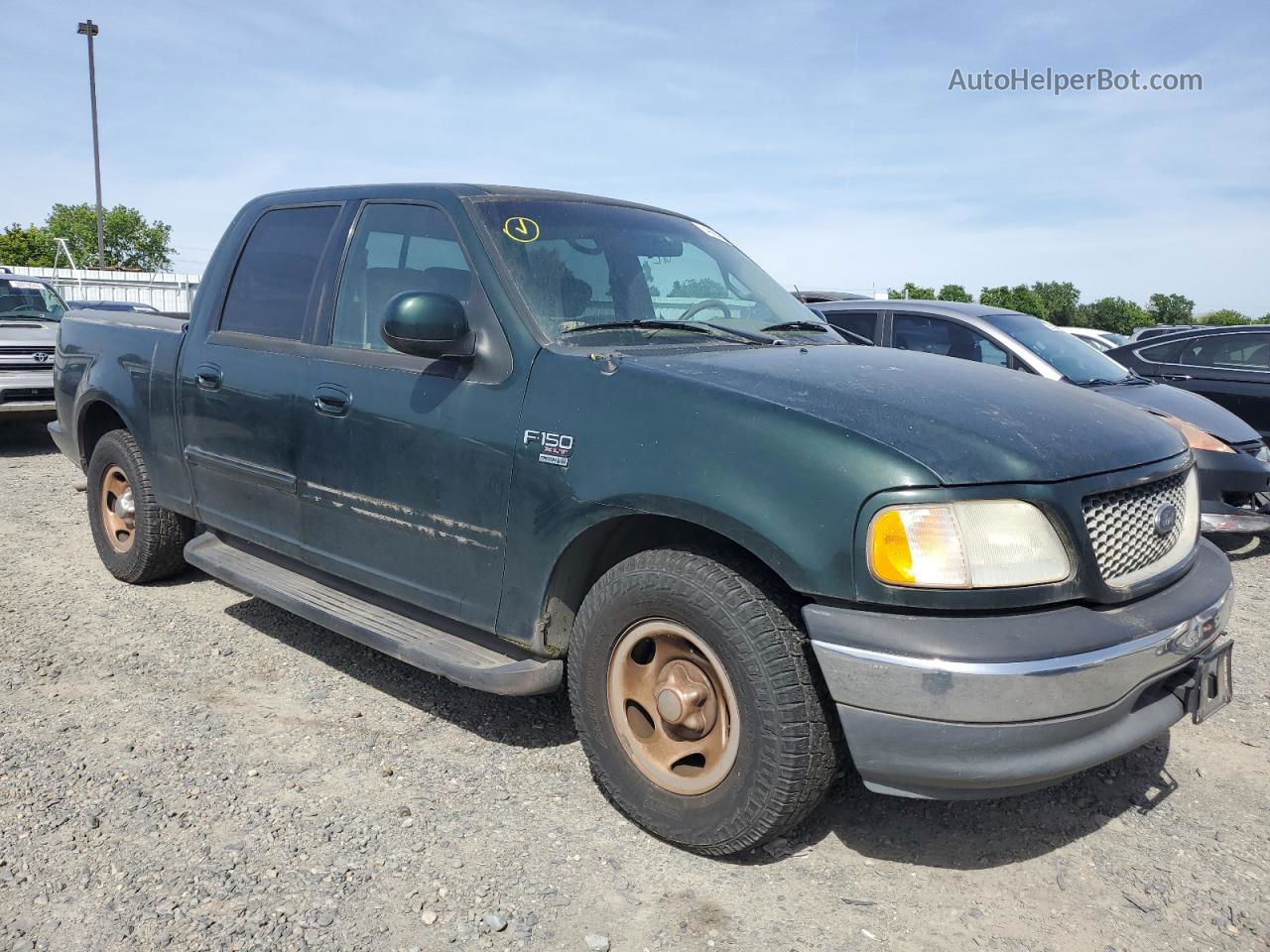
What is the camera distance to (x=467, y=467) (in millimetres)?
3107

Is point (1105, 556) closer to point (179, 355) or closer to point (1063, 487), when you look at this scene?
point (1063, 487)

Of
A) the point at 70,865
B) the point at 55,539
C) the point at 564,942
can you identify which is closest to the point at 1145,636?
the point at 564,942

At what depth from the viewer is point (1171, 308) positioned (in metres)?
42.2

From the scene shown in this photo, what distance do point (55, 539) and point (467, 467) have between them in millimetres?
4340

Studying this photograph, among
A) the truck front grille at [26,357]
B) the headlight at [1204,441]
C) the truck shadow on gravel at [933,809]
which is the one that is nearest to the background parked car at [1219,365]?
the headlight at [1204,441]

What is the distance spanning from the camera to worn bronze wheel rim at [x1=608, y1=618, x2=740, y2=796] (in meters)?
2.65

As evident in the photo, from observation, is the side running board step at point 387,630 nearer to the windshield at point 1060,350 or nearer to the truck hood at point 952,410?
the truck hood at point 952,410

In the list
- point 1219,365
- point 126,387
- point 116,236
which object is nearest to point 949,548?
point 126,387

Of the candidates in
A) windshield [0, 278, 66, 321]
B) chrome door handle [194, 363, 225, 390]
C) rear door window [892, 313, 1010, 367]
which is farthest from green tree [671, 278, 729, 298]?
windshield [0, 278, 66, 321]

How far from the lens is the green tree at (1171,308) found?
1639 inches

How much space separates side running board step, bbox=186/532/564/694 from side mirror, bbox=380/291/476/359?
949 mm

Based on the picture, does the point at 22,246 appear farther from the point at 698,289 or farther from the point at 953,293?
the point at 698,289

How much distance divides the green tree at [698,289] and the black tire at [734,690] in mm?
1283

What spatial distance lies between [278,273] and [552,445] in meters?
1.89
